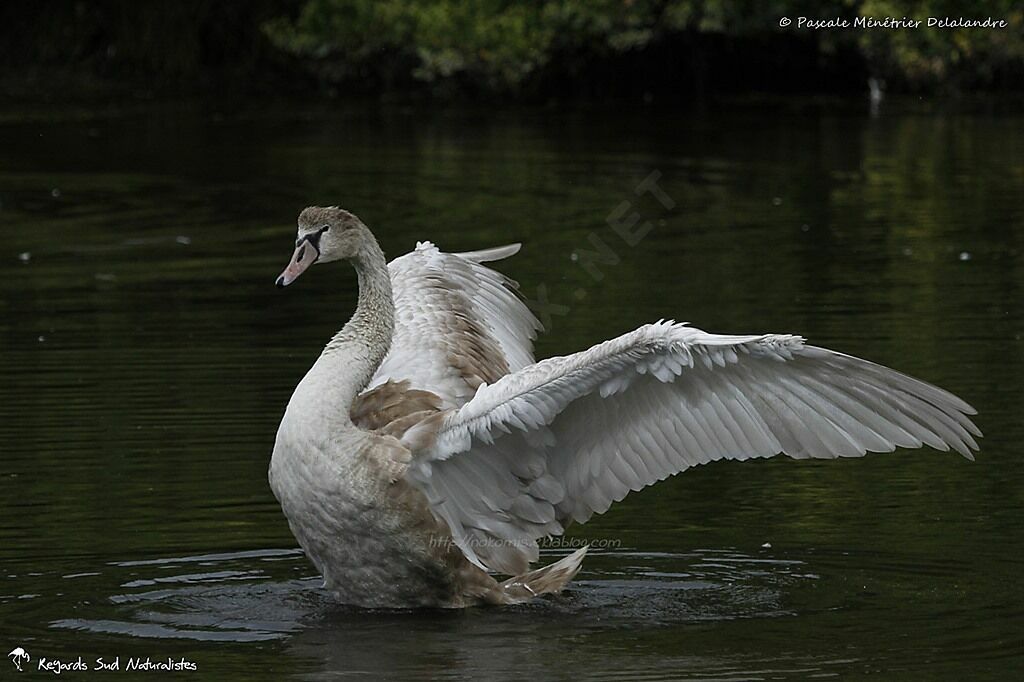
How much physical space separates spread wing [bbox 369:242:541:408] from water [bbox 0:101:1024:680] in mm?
908

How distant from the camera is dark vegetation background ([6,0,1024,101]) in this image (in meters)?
34.3

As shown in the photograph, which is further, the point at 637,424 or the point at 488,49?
the point at 488,49

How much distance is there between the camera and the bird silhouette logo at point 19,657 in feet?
23.3

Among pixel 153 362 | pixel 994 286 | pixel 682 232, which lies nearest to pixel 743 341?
pixel 153 362

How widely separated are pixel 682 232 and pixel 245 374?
7709mm

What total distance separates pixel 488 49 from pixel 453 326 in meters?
27.1

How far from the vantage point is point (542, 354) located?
1253 cm

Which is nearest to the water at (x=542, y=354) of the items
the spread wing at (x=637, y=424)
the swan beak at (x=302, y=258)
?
the spread wing at (x=637, y=424)

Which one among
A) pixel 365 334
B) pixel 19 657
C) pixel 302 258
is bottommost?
pixel 19 657

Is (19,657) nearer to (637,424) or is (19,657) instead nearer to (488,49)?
(637,424)

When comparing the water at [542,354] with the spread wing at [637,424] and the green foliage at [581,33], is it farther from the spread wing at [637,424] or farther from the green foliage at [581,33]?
the green foliage at [581,33]

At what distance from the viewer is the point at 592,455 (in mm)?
8055

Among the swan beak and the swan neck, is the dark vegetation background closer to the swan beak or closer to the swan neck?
the swan neck

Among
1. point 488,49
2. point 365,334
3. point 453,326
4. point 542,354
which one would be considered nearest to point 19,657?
point 365,334
